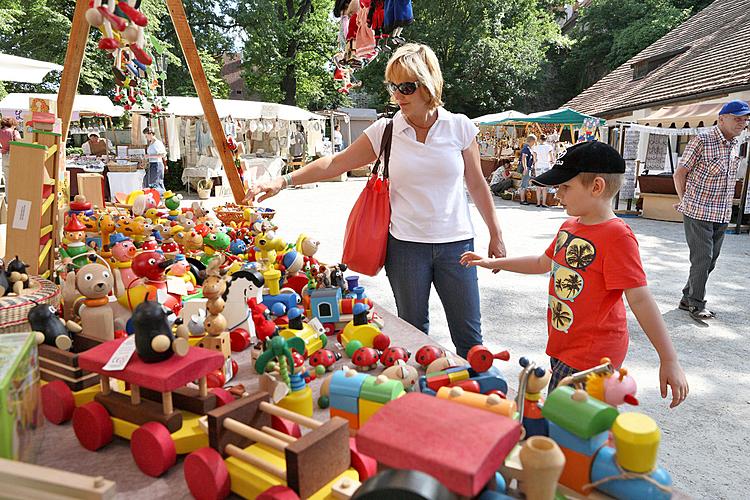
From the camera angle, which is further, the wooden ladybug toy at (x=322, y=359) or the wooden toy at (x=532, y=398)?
the wooden ladybug toy at (x=322, y=359)

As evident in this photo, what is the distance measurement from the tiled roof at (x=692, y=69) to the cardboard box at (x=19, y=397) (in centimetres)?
997

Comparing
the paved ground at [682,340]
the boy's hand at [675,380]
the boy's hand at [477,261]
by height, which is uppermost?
the boy's hand at [477,261]

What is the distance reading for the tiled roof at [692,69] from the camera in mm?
9445

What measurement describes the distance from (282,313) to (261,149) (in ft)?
47.0

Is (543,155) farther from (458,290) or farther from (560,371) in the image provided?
(560,371)

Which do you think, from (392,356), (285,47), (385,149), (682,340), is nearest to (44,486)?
(392,356)

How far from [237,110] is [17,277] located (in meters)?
11.7

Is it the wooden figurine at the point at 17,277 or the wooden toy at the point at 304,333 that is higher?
the wooden figurine at the point at 17,277

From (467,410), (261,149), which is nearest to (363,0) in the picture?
(467,410)

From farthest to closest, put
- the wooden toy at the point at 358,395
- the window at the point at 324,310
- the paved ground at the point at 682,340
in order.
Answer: the paved ground at the point at 682,340 < the window at the point at 324,310 < the wooden toy at the point at 358,395

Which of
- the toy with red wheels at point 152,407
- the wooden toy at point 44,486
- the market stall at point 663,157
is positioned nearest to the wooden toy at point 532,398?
the toy with red wheels at point 152,407

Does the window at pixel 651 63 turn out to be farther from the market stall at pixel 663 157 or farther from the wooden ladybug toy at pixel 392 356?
the wooden ladybug toy at pixel 392 356

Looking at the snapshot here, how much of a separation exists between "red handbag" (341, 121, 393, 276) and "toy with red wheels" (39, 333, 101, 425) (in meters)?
1.08

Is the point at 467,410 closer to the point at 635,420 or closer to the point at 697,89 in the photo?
the point at 635,420
